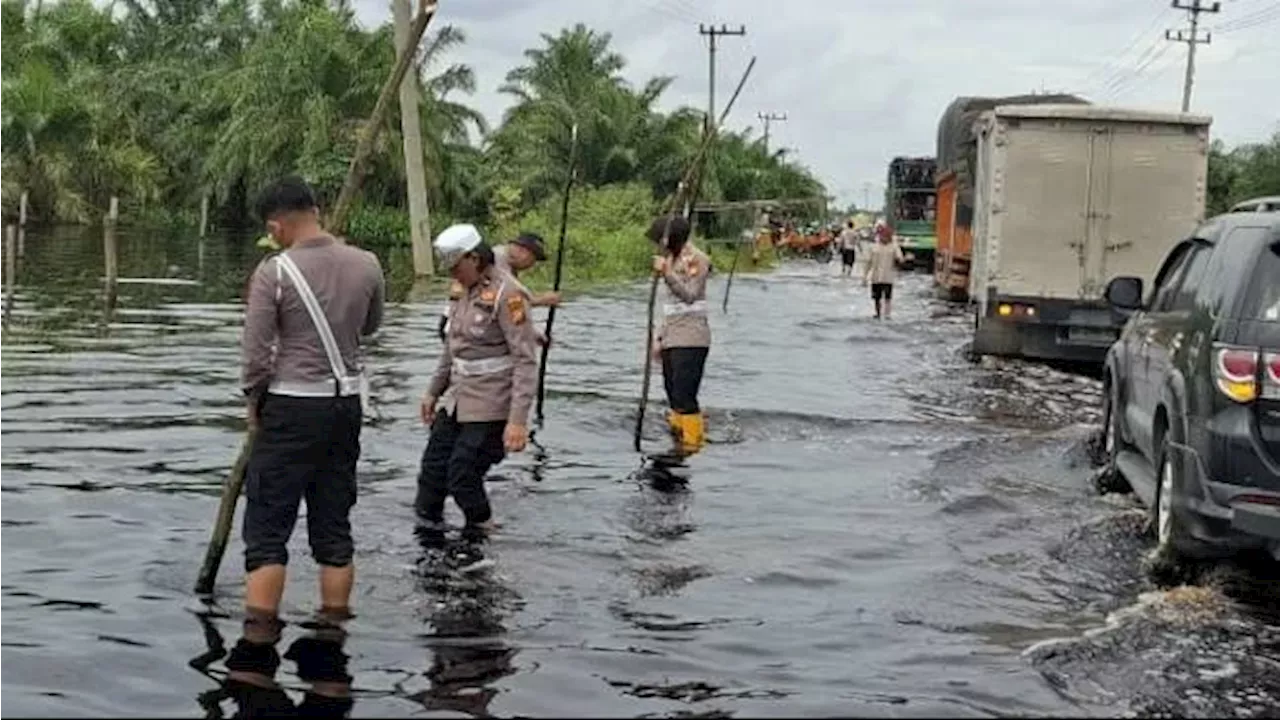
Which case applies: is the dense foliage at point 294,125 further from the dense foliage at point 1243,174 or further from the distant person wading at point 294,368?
the distant person wading at point 294,368

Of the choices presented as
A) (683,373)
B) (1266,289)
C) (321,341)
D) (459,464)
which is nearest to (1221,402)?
(1266,289)

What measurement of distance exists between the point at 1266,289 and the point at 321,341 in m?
4.14

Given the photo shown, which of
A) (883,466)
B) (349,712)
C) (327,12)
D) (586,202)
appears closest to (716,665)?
(349,712)

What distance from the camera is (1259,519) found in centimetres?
729

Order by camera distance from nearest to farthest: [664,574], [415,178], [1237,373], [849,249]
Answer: [1237,373], [664,574], [415,178], [849,249]

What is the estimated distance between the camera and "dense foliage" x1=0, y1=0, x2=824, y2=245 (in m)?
51.0

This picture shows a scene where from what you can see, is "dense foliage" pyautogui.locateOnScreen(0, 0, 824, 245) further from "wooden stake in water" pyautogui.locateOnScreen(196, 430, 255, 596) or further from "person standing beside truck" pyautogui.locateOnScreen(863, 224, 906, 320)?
"wooden stake in water" pyautogui.locateOnScreen(196, 430, 255, 596)

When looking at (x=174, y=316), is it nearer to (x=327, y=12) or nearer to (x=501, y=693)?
(x=501, y=693)

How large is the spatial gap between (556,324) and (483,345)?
56.0 ft

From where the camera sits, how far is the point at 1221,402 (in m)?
7.46

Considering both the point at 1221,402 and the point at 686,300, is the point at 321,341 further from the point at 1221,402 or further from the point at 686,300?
the point at 686,300

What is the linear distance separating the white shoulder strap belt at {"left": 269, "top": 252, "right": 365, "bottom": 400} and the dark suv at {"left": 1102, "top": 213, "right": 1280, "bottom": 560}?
12.6 feet

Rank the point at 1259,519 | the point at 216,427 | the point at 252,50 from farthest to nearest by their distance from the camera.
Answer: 1. the point at 252,50
2. the point at 216,427
3. the point at 1259,519

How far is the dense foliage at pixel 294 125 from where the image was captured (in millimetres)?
51031
